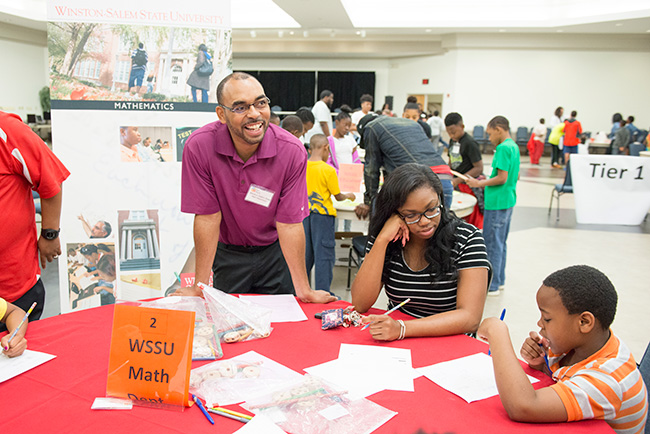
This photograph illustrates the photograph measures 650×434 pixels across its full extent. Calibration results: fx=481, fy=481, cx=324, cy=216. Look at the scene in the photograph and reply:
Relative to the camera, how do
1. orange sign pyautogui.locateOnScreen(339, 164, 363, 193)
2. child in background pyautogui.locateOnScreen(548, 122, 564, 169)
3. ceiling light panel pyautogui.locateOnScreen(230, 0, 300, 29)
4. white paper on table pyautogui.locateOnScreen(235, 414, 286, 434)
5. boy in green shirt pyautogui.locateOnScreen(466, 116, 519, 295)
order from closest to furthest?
white paper on table pyautogui.locateOnScreen(235, 414, 286, 434), boy in green shirt pyautogui.locateOnScreen(466, 116, 519, 295), orange sign pyautogui.locateOnScreen(339, 164, 363, 193), child in background pyautogui.locateOnScreen(548, 122, 564, 169), ceiling light panel pyautogui.locateOnScreen(230, 0, 300, 29)

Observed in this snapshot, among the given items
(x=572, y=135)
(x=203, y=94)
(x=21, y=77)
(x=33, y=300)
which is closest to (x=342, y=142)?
(x=203, y=94)

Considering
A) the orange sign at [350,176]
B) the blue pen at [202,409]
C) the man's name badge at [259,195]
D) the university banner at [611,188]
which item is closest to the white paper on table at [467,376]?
the blue pen at [202,409]

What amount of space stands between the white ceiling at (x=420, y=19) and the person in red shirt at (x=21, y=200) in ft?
33.4

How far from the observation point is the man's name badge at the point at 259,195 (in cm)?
212

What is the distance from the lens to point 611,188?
7039 millimetres

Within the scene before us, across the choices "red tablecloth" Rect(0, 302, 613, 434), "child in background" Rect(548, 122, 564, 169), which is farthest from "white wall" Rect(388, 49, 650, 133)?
"red tablecloth" Rect(0, 302, 613, 434)

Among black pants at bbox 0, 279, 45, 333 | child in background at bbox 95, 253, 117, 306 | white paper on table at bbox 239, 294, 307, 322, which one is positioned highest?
white paper on table at bbox 239, 294, 307, 322

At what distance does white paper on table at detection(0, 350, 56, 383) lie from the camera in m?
1.34

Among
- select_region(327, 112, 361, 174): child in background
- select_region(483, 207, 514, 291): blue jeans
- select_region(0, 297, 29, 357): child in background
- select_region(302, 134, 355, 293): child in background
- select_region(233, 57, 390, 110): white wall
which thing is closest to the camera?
select_region(0, 297, 29, 357): child in background

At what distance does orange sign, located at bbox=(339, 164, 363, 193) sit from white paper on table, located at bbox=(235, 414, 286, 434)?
361 centimetres

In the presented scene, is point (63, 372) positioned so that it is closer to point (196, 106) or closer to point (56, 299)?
point (196, 106)

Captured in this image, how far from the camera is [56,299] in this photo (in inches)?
150

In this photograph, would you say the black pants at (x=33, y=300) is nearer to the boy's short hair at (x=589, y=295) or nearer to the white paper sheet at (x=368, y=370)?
the white paper sheet at (x=368, y=370)

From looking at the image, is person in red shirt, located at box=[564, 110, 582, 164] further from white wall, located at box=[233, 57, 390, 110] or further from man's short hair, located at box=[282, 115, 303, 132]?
man's short hair, located at box=[282, 115, 303, 132]
